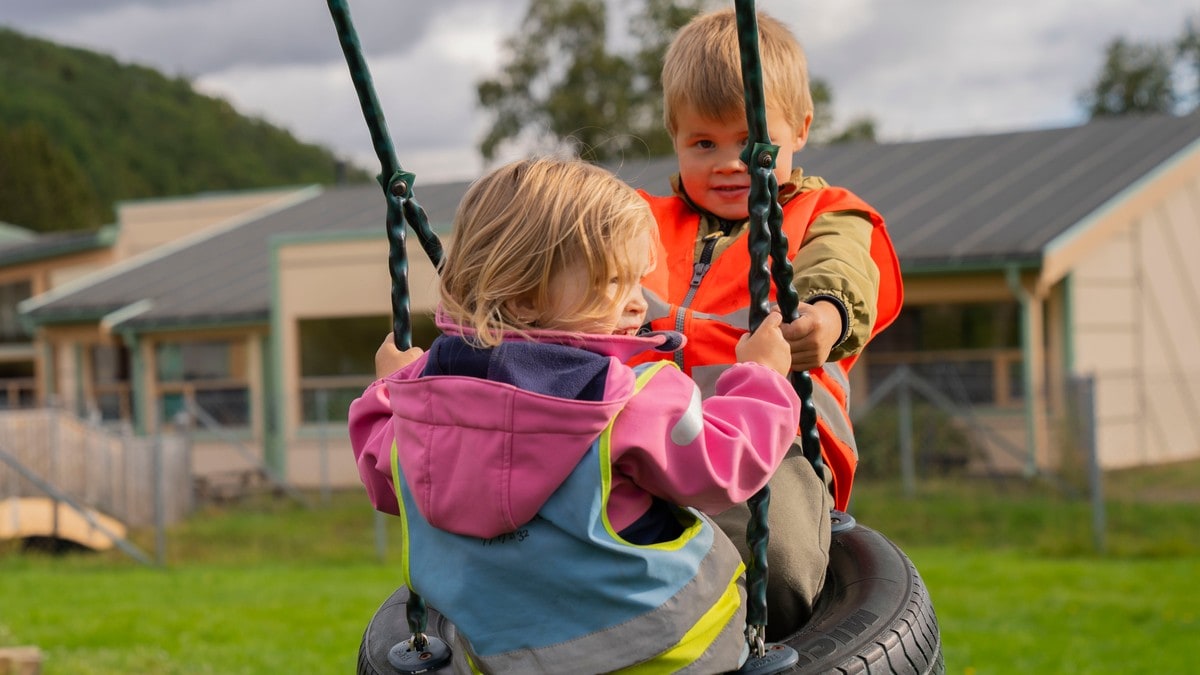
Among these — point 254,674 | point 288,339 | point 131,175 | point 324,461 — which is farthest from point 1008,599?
point 131,175

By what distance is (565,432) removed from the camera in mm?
1837

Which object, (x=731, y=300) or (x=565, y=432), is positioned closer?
(x=565, y=432)

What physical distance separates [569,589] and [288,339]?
18121 millimetres

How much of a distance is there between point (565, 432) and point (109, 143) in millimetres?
86627

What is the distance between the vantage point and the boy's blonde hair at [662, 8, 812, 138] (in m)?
2.45

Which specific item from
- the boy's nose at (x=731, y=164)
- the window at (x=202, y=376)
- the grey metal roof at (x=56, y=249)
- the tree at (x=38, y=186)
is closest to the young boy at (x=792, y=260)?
the boy's nose at (x=731, y=164)

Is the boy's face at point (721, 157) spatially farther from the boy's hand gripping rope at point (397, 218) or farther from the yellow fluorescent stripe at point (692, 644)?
the yellow fluorescent stripe at point (692, 644)

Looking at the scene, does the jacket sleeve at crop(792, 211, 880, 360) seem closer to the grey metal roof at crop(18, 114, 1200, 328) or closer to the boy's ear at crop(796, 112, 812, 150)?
the boy's ear at crop(796, 112, 812, 150)

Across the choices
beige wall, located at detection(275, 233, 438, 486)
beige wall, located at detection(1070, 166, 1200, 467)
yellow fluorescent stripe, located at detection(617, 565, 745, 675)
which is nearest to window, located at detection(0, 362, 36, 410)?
beige wall, located at detection(275, 233, 438, 486)

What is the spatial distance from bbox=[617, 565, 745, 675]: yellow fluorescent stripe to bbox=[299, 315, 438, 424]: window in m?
17.6

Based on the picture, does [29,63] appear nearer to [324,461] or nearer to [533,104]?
[533,104]

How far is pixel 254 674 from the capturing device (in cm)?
669

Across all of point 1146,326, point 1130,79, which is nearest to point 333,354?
point 1146,326

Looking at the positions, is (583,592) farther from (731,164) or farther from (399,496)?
(731,164)
